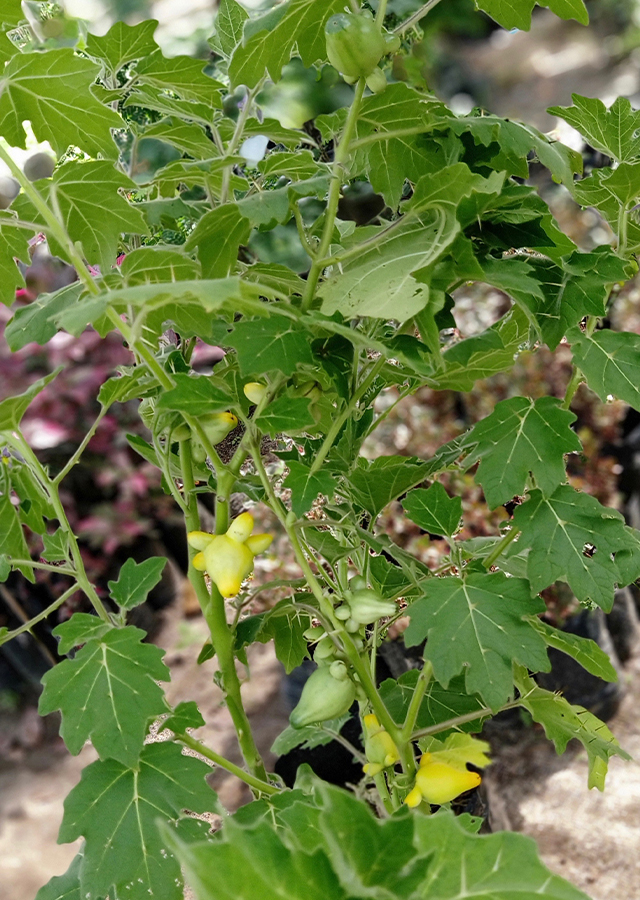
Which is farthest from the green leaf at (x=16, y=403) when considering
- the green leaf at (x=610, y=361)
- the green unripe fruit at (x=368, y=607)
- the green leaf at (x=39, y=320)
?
the green leaf at (x=610, y=361)

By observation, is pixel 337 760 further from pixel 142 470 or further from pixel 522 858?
pixel 142 470

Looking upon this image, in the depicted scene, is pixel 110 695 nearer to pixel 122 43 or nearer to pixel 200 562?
pixel 200 562

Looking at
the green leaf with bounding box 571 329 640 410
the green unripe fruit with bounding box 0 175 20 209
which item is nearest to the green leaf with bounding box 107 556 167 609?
the green leaf with bounding box 571 329 640 410

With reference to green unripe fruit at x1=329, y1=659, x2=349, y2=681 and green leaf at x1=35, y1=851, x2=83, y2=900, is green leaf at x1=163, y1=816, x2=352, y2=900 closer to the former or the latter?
green unripe fruit at x1=329, y1=659, x2=349, y2=681

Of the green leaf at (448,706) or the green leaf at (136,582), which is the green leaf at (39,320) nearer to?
the green leaf at (136,582)

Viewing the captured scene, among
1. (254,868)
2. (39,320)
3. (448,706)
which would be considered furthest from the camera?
(448,706)

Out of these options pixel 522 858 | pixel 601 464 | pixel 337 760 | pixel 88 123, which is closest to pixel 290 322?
pixel 88 123

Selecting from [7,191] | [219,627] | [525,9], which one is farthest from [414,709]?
[7,191]
